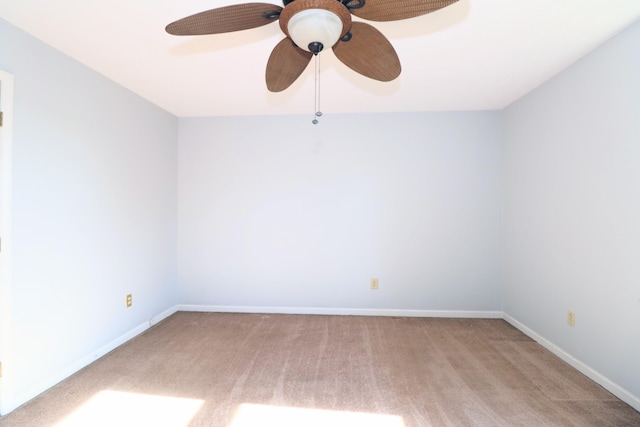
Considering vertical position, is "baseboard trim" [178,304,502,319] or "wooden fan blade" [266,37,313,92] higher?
"wooden fan blade" [266,37,313,92]

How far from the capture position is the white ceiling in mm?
1771

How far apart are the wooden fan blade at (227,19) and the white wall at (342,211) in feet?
7.71

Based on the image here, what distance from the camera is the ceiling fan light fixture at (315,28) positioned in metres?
1.18

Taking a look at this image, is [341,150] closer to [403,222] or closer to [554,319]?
[403,222]

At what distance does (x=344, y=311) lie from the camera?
3639mm

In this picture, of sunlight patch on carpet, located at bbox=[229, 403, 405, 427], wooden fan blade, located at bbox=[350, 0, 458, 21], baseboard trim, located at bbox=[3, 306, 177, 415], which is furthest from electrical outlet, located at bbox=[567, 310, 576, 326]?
baseboard trim, located at bbox=[3, 306, 177, 415]

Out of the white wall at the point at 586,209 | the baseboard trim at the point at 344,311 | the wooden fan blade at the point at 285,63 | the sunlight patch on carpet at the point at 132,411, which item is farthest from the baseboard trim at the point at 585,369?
the wooden fan blade at the point at 285,63

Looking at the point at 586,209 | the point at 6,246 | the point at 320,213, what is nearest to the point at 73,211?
the point at 6,246

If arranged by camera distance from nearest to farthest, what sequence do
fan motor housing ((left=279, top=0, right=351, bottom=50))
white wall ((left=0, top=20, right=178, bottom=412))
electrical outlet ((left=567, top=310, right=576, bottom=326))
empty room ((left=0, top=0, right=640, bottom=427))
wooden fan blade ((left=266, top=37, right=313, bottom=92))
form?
fan motor housing ((left=279, top=0, right=351, bottom=50)) → wooden fan blade ((left=266, top=37, right=313, bottom=92)) → empty room ((left=0, top=0, right=640, bottom=427)) → white wall ((left=0, top=20, right=178, bottom=412)) → electrical outlet ((left=567, top=310, right=576, bottom=326))

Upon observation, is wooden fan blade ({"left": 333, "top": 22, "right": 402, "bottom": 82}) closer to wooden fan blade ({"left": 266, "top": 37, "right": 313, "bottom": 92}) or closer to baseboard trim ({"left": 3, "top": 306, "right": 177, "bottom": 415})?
wooden fan blade ({"left": 266, "top": 37, "right": 313, "bottom": 92})

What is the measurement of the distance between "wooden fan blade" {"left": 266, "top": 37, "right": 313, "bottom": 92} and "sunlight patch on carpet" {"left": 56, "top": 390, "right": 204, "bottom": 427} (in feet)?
6.45

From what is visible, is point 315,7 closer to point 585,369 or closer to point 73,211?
point 73,211

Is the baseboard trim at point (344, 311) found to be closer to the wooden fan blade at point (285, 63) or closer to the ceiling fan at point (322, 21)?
the wooden fan blade at point (285, 63)

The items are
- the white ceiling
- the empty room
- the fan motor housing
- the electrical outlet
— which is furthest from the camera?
the electrical outlet
